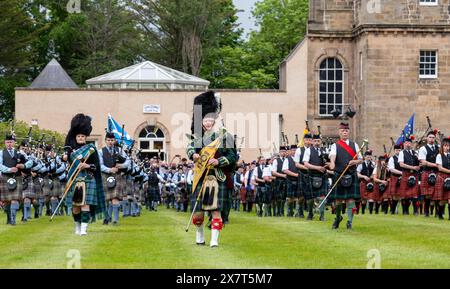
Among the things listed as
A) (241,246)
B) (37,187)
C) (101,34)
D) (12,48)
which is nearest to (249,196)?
(37,187)

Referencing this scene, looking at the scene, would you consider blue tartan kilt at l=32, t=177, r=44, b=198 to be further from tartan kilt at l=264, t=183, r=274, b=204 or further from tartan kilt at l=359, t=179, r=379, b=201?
tartan kilt at l=359, t=179, r=379, b=201

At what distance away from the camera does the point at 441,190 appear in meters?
25.2

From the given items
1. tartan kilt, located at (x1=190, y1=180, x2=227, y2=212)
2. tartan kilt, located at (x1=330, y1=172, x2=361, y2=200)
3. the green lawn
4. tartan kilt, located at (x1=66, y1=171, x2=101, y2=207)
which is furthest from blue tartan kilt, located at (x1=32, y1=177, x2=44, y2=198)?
tartan kilt, located at (x1=190, y1=180, x2=227, y2=212)

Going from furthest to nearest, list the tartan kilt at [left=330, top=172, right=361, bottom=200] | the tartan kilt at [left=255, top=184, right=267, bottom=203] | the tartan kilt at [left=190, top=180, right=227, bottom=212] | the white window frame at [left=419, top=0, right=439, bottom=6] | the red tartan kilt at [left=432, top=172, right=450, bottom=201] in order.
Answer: the white window frame at [left=419, top=0, right=439, bottom=6] < the tartan kilt at [left=255, top=184, right=267, bottom=203] < the red tartan kilt at [left=432, top=172, right=450, bottom=201] < the tartan kilt at [left=330, top=172, right=361, bottom=200] < the tartan kilt at [left=190, top=180, right=227, bottom=212]

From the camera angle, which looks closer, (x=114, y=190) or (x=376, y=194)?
(x=114, y=190)

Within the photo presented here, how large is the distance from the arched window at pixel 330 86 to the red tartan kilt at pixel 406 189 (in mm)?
30362

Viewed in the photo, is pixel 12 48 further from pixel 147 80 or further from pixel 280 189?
pixel 280 189

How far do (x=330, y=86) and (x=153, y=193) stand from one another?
73.0ft

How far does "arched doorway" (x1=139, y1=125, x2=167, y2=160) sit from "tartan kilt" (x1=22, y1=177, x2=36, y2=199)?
30.0 metres

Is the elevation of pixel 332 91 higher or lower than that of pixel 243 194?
higher

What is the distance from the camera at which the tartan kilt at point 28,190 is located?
2631cm

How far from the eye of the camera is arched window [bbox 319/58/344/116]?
2325 inches

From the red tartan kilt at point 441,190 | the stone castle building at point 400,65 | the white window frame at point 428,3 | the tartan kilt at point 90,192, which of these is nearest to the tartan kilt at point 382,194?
the red tartan kilt at point 441,190
